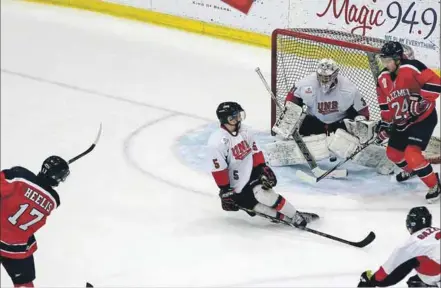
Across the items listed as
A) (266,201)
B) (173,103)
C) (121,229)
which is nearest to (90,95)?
(173,103)

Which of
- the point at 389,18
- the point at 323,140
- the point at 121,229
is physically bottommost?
the point at 121,229

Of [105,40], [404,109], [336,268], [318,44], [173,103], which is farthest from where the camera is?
[105,40]

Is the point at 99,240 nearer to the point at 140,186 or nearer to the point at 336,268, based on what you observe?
the point at 140,186

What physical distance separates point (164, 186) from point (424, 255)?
1.18 meters

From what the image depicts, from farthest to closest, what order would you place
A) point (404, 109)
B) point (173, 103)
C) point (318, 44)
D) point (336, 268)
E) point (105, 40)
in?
point (105, 40) → point (173, 103) → point (318, 44) → point (404, 109) → point (336, 268)

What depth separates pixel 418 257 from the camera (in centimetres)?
190

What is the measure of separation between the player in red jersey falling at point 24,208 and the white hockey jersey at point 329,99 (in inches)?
37.2

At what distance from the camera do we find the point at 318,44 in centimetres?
304

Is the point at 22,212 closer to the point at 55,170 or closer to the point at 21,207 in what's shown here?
the point at 21,207

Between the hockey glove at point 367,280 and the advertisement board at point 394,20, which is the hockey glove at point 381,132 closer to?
the advertisement board at point 394,20

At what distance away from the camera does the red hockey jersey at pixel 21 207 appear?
205 cm

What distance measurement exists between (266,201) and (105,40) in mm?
1633

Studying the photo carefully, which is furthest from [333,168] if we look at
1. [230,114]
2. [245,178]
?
[230,114]

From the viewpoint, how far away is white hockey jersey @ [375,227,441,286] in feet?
6.08
